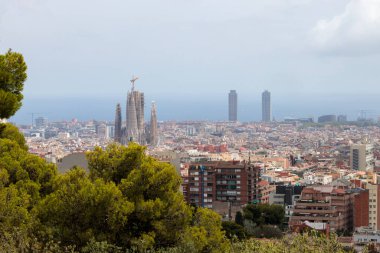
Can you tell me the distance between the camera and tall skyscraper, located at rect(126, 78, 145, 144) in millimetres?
95750

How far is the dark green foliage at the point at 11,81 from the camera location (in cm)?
1011

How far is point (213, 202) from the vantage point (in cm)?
3662

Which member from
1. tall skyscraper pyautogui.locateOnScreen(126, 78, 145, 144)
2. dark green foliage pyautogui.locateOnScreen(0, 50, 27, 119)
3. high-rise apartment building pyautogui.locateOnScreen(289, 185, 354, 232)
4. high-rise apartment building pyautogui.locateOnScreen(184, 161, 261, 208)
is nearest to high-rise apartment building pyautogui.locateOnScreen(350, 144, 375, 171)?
tall skyscraper pyautogui.locateOnScreen(126, 78, 145, 144)

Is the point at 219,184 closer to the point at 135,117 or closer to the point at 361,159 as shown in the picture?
the point at 361,159

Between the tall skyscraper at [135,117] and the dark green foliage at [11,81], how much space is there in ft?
274

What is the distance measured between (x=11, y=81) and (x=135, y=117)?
85692 millimetres

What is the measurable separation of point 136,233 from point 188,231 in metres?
0.62

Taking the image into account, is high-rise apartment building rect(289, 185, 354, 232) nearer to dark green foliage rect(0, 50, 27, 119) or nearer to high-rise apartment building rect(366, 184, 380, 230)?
high-rise apartment building rect(366, 184, 380, 230)

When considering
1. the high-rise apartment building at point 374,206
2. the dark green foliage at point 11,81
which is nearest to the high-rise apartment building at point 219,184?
the high-rise apartment building at point 374,206

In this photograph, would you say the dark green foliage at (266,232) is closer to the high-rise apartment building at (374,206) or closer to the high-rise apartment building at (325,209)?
the high-rise apartment building at (325,209)

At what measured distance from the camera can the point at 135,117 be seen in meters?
96.0

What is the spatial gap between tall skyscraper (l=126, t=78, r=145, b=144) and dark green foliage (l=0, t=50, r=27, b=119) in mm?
83450

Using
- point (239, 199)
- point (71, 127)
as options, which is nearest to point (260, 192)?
point (239, 199)

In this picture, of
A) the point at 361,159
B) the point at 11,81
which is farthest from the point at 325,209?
the point at 361,159
